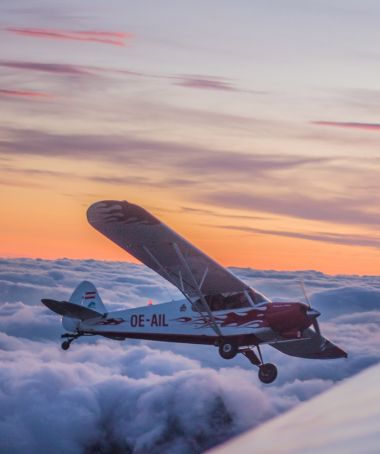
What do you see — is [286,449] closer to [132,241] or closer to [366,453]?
[366,453]

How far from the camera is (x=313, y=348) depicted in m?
38.4

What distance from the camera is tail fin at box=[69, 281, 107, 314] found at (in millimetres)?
42531

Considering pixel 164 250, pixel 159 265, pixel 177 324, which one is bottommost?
pixel 177 324

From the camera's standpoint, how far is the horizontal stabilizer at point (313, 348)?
123 feet

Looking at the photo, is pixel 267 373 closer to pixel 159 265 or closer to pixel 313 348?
pixel 159 265

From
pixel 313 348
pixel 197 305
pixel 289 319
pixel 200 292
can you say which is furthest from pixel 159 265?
Result: pixel 313 348

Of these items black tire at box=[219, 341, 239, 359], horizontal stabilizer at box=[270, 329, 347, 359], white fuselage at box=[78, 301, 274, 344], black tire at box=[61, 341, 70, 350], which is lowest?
horizontal stabilizer at box=[270, 329, 347, 359]

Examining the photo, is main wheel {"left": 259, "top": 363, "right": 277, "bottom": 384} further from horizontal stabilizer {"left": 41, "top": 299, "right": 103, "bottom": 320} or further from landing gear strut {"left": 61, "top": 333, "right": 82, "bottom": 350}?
landing gear strut {"left": 61, "top": 333, "right": 82, "bottom": 350}

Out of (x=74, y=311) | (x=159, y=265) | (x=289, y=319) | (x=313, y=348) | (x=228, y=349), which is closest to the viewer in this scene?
(x=289, y=319)

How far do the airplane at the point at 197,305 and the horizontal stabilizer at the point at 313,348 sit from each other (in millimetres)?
4761

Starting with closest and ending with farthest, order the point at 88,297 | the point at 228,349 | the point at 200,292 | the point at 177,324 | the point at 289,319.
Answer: the point at 289,319
the point at 228,349
the point at 200,292
the point at 177,324
the point at 88,297

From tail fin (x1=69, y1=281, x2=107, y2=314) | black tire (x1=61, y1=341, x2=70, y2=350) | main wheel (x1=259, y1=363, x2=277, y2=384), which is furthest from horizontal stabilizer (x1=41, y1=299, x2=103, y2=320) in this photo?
main wheel (x1=259, y1=363, x2=277, y2=384)

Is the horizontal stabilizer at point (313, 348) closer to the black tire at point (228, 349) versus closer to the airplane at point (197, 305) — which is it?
the airplane at point (197, 305)

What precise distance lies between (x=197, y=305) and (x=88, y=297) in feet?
41.2
